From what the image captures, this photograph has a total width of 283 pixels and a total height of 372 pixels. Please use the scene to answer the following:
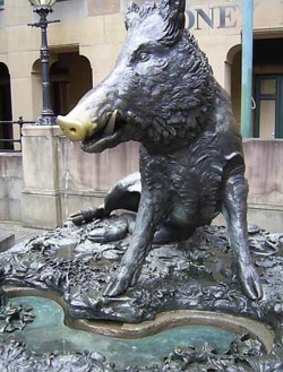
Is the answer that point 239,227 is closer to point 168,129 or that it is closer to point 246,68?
point 168,129

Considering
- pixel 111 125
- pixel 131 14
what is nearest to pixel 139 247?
pixel 111 125

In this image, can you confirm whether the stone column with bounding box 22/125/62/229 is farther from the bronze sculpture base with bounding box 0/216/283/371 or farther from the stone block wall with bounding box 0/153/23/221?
the bronze sculpture base with bounding box 0/216/283/371

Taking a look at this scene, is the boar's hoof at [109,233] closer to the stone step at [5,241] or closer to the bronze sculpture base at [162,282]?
the bronze sculpture base at [162,282]

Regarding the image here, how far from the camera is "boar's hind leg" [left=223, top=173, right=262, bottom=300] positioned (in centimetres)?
224

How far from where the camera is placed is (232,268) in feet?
7.77

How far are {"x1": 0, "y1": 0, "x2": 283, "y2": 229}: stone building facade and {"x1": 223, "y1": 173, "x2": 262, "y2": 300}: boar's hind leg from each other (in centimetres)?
294

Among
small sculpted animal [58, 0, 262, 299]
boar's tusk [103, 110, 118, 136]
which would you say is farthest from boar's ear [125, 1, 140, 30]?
boar's tusk [103, 110, 118, 136]

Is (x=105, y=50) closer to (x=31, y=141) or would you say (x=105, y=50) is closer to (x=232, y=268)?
(x=31, y=141)

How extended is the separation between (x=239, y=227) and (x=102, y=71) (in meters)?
8.15

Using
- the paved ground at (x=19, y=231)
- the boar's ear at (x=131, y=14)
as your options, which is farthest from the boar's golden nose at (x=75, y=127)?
the paved ground at (x=19, y=231)

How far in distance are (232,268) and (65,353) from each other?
93 centimetres

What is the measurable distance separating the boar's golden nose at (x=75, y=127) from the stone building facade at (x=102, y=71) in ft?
12.2

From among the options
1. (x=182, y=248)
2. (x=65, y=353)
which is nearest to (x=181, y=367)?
(x=65, y=353)

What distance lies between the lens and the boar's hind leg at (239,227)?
2.24 metres
